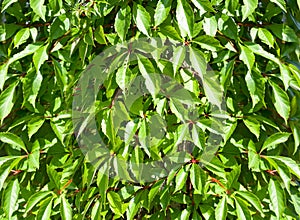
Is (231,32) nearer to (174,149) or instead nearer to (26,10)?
(174,149)

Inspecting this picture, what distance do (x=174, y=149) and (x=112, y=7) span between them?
0.48 m

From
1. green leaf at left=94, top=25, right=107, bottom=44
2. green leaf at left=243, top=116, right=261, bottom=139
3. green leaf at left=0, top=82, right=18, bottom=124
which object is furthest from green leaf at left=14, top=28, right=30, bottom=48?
A: green leaf at left=243, top=116, right=261, bottom=139

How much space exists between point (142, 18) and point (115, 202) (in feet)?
1.88

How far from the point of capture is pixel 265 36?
4.80ft

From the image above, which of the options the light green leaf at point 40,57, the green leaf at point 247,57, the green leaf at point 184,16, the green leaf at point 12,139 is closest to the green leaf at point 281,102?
the green leaf at point 247,57

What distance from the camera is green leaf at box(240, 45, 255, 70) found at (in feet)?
4.54

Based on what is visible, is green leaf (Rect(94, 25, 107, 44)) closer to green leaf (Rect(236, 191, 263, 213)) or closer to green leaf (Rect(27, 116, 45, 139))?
green leaf (Rect(27, 116, 45, 139))

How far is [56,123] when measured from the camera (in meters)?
1.52

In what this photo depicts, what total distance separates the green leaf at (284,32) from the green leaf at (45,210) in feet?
3.08

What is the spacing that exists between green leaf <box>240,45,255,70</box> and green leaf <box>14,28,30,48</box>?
2.37ft

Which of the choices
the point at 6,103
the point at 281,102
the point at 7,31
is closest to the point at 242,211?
the point at 281,102

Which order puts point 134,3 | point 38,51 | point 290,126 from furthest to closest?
1. point 290,126
2. point 38,51
3. point 134,3

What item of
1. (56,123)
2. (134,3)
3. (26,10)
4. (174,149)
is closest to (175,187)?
(174,149)

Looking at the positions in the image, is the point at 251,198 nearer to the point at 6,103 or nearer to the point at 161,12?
the point at 161,12
